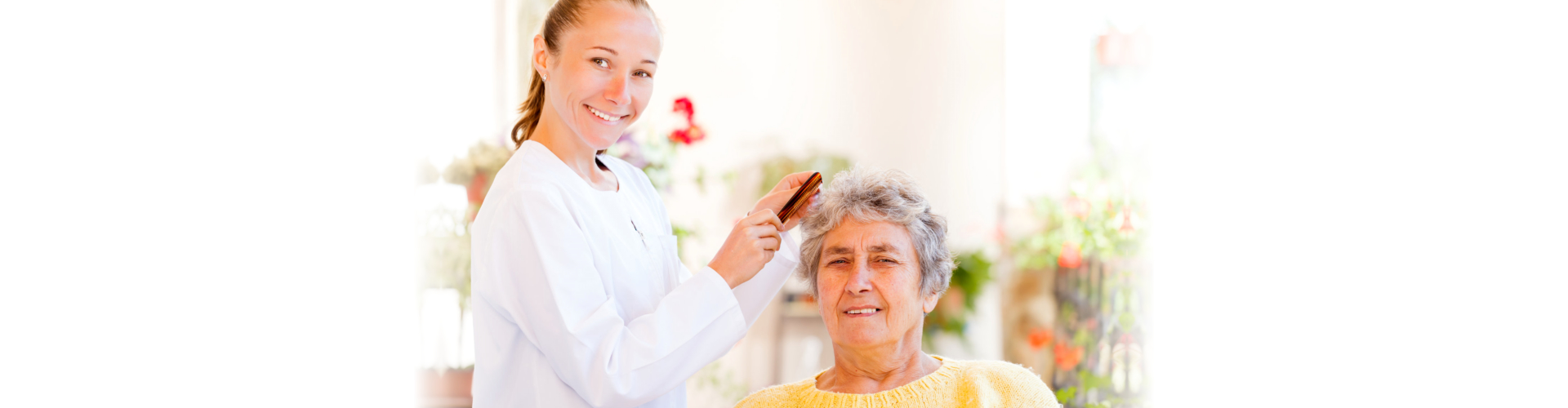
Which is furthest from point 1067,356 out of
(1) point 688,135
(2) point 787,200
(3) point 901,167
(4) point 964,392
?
(2) point 787,200

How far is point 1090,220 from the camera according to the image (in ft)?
11.1

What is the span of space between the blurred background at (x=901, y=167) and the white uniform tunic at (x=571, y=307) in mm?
1020

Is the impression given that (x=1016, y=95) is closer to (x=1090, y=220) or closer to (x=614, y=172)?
(x=1090, y=220)

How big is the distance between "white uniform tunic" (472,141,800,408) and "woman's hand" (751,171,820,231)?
0.28 metres

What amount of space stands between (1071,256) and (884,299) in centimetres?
203

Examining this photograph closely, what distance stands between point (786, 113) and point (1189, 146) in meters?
1.61

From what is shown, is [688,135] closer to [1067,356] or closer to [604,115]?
[604,115]

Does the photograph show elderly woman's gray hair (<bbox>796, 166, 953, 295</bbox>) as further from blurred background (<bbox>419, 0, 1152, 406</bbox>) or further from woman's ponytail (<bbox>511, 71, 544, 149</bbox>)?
blurred background (<bbox>419, 0, 1152, 406</bbox>)

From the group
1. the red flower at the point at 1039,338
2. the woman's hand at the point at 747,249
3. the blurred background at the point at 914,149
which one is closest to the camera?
the woman's hand at the point at 747,249

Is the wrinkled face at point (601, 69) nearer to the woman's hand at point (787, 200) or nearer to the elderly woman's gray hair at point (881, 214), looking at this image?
the woman's hand at point (787, 200)

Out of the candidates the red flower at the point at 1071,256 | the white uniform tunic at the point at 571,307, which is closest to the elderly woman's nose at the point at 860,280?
the white uniform tunic at the point at 571,307

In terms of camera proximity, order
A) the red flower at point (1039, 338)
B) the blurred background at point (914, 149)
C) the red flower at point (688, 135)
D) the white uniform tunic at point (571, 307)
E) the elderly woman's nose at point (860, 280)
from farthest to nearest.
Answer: the red flower at point (1039, 338)
the blurred background at point (914, 149)
the red flower at point (688, 135)
the elderly woman's nose at point (860, 280)
the white uniform tunic at point (571, 307)

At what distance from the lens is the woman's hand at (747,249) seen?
1405mm

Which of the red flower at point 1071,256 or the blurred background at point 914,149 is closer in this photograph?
the blurred background at point 914,149
